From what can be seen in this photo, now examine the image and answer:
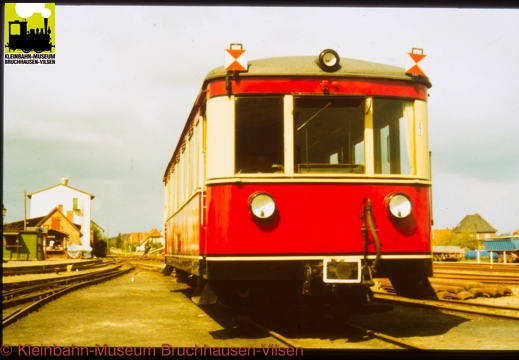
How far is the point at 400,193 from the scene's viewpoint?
22.6ft

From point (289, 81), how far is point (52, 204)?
61492 millimetres

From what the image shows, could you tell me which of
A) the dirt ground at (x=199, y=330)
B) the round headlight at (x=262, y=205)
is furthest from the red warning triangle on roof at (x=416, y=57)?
the dirt ground at (x=199, y=330)

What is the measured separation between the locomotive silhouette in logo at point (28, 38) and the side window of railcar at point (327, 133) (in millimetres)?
2834

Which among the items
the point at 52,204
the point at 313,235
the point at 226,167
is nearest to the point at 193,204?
the point at 226,167

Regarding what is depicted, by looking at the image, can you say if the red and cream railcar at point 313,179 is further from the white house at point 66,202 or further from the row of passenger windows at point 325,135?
the white house at point 66,202

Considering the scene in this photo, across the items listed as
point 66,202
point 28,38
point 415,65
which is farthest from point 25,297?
point 66,202

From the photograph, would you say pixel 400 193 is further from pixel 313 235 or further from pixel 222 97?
pixel 222 97

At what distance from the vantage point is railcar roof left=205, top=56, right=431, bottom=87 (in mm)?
7023

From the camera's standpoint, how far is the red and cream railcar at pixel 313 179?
6.70m

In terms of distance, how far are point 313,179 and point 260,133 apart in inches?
31.1

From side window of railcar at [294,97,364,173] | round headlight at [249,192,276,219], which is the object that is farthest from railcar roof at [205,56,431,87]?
round headlight at [249,192,276,219]

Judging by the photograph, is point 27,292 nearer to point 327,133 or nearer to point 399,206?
point 327,133

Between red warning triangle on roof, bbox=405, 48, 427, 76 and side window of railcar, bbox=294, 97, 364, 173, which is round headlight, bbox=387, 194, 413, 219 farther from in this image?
red warning triangle on roof, bbox=405, 48, 427, 76

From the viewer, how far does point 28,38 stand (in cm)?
693
